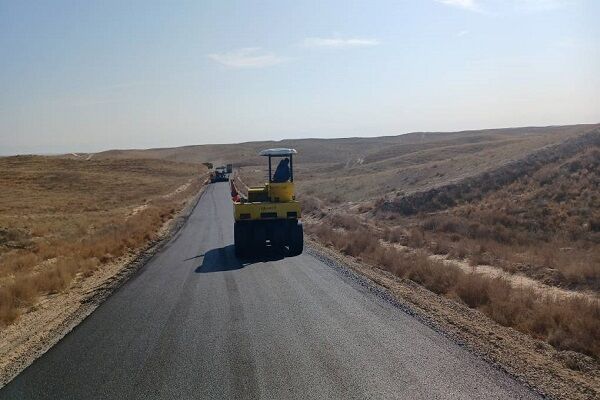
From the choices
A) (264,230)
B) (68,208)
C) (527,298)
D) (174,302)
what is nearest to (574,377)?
(527,298)

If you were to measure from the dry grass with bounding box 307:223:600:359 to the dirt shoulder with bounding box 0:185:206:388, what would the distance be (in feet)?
25.8

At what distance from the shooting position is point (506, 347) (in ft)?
28.7

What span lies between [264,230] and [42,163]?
96.1 meters

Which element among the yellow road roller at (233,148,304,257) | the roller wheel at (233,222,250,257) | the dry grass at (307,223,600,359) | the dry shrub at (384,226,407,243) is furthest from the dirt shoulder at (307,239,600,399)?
the dry shrub at (384,226,407,243)

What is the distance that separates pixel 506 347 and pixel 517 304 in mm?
2788

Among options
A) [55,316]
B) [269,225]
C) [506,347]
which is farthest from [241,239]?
[506,347]

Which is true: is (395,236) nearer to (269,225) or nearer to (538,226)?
(538,226)

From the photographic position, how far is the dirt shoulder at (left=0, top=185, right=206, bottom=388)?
30.8 ft

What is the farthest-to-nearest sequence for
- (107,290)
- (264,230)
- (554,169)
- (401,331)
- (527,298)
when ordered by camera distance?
(554,169) → (264,230) → (107,290) → (527,298) → (401,331)

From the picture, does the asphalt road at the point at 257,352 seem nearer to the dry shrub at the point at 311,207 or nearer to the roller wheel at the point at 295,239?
the roller wheel at the point at 295,239

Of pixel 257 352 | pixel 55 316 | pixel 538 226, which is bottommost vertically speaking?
pixel 538 226

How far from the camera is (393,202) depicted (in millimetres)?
35438

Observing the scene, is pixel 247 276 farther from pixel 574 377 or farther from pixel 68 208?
pixel 68 208

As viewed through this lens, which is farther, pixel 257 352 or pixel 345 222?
pixel 345 222
